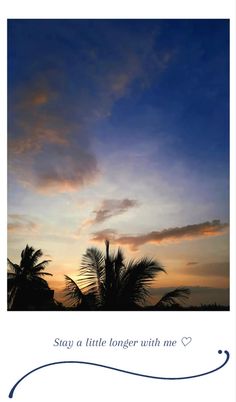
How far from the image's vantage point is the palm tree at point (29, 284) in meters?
4.73

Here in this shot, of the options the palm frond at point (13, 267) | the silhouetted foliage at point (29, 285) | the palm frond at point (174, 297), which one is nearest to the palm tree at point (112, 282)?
the palm frond at point (174, 297)

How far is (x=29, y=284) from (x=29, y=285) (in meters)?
0.04

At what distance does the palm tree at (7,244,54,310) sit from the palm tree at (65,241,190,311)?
249mm

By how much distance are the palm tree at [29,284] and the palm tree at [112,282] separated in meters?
0.25

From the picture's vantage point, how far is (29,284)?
5.03 metres

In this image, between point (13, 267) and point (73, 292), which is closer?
point (73, 292)

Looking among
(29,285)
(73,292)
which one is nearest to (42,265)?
(29,285)
